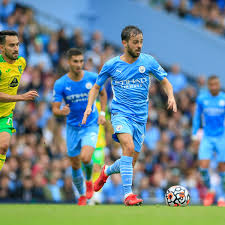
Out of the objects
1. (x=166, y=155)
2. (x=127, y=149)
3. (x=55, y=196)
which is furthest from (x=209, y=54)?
(x=127, y=149)

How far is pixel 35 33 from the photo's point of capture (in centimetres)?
1781

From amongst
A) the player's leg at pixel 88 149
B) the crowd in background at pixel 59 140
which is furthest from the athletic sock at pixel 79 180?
the crowd in background at pixel 59 140

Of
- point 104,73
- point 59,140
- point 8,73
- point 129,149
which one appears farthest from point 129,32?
point 59,140

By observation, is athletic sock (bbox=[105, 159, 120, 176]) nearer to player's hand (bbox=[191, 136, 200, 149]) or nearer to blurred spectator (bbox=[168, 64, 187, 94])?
player's hand (bbox=[191, 136, 200, 149])

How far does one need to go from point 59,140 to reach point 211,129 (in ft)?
15.4

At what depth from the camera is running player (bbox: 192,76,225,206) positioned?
12.3 m

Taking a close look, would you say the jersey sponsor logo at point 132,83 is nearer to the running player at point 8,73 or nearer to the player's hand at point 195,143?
the running player at point 8,73

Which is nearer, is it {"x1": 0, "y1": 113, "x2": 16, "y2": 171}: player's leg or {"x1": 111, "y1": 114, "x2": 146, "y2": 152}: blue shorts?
{"x1": 111, "y1": 114, "x2": 146, "y2": 152}: blue shorts

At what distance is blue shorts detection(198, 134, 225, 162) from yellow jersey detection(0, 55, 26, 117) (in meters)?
4.93

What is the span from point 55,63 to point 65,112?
7.85 metres

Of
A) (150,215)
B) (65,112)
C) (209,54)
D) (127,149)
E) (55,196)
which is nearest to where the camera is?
(150,215)

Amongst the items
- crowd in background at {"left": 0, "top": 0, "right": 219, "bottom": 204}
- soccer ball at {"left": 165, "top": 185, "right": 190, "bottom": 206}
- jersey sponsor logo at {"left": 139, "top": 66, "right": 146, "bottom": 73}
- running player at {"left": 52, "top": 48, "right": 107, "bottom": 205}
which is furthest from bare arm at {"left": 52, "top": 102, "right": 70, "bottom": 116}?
crowd in background at {"left": 0, "top": 0, "right": 219, "bottom": 204}

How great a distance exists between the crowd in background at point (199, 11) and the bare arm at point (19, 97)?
1612 centimetres

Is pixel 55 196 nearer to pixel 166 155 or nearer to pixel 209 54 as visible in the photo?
pixel 166 155
